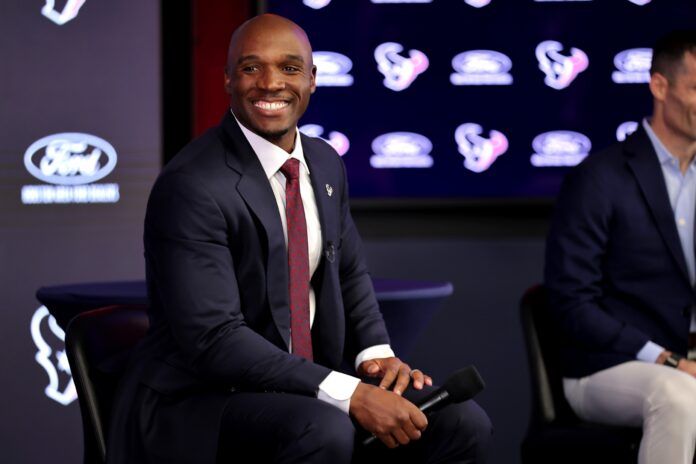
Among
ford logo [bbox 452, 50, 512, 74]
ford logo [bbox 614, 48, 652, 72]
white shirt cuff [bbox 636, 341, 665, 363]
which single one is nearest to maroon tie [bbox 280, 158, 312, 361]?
white shirt cuff [bbox 636, 341, 665, 363]

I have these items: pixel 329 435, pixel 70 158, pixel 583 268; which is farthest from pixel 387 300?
pixel 70 158

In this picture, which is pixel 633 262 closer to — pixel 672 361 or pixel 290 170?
pixel 672 361

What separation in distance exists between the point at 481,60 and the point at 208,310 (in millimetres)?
2378

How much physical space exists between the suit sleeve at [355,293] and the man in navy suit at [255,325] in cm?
6

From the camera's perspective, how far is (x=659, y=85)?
10.5 ft

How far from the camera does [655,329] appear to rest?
3.00 m

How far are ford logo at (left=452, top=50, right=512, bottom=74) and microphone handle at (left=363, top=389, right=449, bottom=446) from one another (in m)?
2.30

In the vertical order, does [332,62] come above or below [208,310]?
above

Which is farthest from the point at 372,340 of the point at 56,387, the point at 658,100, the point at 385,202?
the point at 56,387

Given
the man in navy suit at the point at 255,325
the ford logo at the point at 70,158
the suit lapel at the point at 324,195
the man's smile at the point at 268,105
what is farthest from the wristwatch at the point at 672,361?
the ford logo at the point at 70,158

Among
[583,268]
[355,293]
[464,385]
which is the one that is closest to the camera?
[464,385]

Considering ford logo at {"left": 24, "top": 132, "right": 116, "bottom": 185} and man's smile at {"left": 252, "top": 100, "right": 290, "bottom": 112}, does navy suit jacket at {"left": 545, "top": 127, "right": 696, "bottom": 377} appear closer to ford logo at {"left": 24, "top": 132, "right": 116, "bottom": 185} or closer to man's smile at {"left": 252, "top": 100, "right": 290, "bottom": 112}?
man's smile at {"left": 252, "top": 100, "right": 290, "bottom": 112}

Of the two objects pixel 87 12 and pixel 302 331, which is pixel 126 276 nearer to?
pixel 87 12

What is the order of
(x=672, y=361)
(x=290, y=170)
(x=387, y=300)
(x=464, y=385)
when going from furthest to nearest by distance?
(x=387, y=300) < (x=672, y=361) < (x=290, y=170) < (x=464, y=385)
